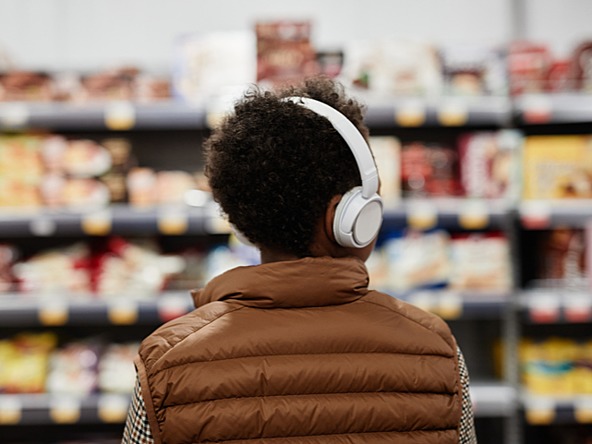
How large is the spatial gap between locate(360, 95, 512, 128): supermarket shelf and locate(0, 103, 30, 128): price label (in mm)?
1474

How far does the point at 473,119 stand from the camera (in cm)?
315

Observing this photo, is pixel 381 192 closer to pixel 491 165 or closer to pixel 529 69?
pixel 491 165

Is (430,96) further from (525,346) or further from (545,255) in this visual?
(525,346)

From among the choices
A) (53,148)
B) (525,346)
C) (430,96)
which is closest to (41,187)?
(53,148)

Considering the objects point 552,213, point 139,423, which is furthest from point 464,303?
point 139,423

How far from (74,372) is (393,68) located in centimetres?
197

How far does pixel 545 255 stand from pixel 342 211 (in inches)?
99.0

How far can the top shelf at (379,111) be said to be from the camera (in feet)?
9.92

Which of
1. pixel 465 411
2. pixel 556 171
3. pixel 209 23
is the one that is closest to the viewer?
pixel 465 411

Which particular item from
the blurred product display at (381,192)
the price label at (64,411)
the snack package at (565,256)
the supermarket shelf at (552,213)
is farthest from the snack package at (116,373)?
the snack package at (565,256)

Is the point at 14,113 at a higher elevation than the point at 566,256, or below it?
higher

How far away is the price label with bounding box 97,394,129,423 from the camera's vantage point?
9.90 feet

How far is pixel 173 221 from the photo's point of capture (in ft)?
9.96

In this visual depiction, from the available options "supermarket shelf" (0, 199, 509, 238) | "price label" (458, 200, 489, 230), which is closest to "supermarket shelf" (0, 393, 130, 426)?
"supermarket shelf" (0, 199, 509, 238)
